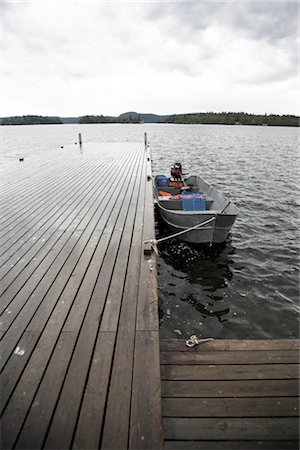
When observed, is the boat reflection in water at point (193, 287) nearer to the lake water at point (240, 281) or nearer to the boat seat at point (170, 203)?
the lake water at point (240, 281)

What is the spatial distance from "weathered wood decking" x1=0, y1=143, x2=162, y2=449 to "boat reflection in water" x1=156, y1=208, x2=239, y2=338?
1.72 meters

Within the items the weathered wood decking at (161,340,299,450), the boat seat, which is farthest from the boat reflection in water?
the weathered wood decking at (161,340,299,450)

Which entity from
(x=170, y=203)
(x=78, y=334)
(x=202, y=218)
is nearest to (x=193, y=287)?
(x=202, y=218)

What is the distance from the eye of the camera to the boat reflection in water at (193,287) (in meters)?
5.66

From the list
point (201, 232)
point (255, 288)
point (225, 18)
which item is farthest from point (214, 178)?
point (255, 288)

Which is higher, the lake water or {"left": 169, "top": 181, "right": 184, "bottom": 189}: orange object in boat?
{"left": 169, "top": 181, "right": 184, "bottom": 189}: orange object in boat

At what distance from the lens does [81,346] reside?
3.10 m

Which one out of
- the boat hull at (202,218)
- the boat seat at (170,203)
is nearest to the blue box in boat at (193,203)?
the boat hull at (202,218)

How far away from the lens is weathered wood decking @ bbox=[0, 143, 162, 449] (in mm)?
2283

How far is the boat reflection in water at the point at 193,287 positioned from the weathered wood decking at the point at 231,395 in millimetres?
2075

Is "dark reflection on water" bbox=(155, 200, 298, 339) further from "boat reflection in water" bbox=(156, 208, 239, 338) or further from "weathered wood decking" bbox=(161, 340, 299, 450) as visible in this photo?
"weathered wood decking" bbox=(161, 340, 299, 450)

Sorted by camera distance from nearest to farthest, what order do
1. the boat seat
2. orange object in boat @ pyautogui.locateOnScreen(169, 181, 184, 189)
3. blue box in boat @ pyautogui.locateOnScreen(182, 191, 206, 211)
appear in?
1. blue box in boat @ pyautogui.locateOnScreen(182, 191, 206, 211)
2. the boat seat
3. orange object in boat @ pyautogui.locateOnScreen(169, 181, 184, 189)

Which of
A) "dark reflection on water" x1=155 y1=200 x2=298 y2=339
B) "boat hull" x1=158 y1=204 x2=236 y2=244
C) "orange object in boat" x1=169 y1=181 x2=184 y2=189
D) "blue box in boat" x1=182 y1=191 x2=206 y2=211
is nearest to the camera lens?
"dark reflection on water" x1=155 y1=200 x2=298 y2=339

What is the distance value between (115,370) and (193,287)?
4491mm
